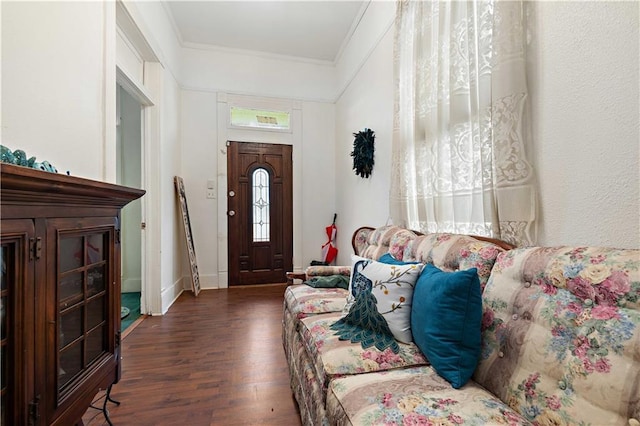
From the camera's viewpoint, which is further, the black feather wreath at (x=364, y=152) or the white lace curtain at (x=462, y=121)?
the black feather wreath at (x=364, y=152)

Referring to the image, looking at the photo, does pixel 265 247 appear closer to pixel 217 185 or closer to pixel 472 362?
pixel 217 185

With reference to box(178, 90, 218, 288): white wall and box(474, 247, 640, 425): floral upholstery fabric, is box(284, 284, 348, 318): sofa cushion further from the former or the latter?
box(178, 90, 218, 288): white wall

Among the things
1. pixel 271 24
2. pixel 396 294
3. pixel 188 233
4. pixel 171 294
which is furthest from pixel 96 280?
pixel 271 24

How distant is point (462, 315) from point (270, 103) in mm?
4023

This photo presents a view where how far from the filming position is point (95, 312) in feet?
3.88

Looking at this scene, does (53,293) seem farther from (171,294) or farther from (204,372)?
(171,294)

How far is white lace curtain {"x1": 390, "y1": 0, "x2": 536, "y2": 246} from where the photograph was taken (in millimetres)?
1253

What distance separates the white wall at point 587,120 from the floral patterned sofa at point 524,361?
0.23 meters

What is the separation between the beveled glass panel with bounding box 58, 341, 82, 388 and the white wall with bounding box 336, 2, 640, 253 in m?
1.93

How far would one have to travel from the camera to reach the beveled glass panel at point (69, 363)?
3.16ft

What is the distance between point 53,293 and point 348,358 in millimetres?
1037

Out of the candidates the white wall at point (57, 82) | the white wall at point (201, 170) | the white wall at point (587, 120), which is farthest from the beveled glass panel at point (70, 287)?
the white wall at point (201, 170)

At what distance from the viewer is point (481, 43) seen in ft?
4.61

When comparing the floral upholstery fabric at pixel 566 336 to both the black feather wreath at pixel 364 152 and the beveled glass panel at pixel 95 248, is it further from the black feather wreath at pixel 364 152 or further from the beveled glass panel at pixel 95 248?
the black feather wreath at pixel 364 152
